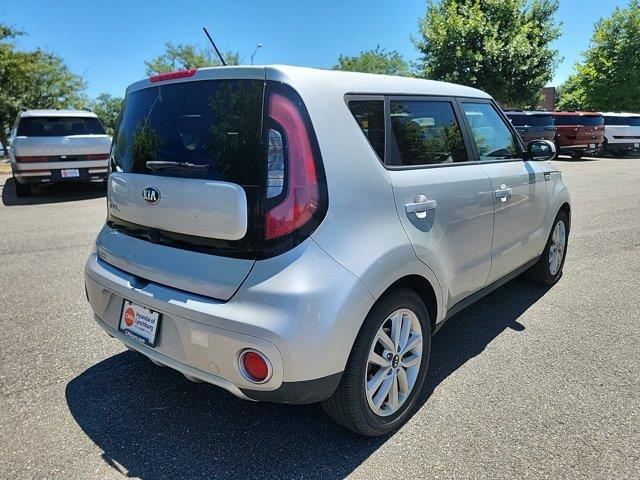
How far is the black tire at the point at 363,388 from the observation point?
2209 millimetres

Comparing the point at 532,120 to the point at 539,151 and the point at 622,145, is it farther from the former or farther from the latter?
the point at 539,151

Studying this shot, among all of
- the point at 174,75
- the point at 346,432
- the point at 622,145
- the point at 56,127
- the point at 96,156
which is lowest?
the point at 346,432

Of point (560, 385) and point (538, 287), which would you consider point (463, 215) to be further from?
point (538, 287)

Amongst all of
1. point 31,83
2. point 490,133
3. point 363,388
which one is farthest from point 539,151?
point 31,83

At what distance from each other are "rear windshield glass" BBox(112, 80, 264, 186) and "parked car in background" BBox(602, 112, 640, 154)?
22.8m

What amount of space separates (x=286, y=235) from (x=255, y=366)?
0.55 metres

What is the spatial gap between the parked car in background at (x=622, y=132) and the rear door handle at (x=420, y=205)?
22066 millimetres

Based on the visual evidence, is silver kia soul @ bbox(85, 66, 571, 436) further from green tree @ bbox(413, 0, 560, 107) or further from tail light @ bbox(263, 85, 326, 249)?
green tree @ bbox(413, 0, 560, 107)

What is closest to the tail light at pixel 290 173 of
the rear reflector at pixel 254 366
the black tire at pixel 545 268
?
the rear reflector at pixel 254 366

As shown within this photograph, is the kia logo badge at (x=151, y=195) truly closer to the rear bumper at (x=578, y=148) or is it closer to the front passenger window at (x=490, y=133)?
the front passenger window at (x=490, y=133)

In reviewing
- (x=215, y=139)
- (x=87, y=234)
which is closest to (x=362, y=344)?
(x=215, y=139)

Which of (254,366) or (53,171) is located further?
(53,171)

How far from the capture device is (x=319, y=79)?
2.23 meters

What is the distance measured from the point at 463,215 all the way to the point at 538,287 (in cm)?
217
